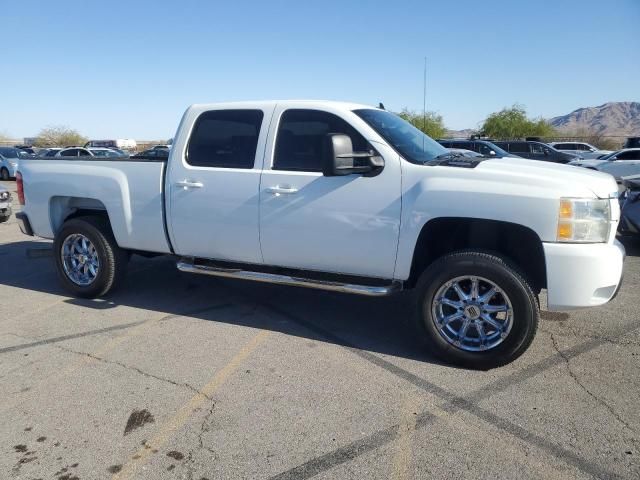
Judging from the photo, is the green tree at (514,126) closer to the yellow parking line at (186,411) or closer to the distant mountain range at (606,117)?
the yellow parking line at (186,411)

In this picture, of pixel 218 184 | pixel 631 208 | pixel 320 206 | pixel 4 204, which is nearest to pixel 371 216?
pixel 320 206

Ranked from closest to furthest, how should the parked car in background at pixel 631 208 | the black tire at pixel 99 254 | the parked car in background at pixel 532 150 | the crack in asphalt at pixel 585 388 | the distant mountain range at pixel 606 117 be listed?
1. the crack in asphalt at pixel 585 388
2. the black tire at pixel 99 254
3. the parked car in background at pixel 631 208
4. the parked car in background at pixel 532 150
5. the distant mountain range at pixel 606 117

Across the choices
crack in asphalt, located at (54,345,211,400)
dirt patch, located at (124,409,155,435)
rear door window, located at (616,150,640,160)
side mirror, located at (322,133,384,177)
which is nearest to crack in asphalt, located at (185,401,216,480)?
crack in asphalt, located at (54,345,211,400)

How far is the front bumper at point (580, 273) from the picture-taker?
3.58 meters

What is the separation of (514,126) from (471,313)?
5869 centimetres

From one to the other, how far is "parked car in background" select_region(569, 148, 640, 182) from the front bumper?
15762mm

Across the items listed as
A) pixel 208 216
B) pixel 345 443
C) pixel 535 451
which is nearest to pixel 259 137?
pixel 208 216

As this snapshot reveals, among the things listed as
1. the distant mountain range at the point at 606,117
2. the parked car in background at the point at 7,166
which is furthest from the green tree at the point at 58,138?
the distant mountain range at the point at 606,117

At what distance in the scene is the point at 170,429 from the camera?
3.16m

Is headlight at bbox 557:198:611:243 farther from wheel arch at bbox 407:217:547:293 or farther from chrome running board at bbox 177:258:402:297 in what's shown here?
chrome running board at bbox 177:258:402:297

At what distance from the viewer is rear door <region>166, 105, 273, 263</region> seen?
462cm

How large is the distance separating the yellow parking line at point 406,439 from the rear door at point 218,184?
77.4 inches

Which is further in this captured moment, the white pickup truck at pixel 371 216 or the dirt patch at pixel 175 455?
the white pickup truck at pixel 371 216

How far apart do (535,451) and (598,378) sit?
1.21 meters
